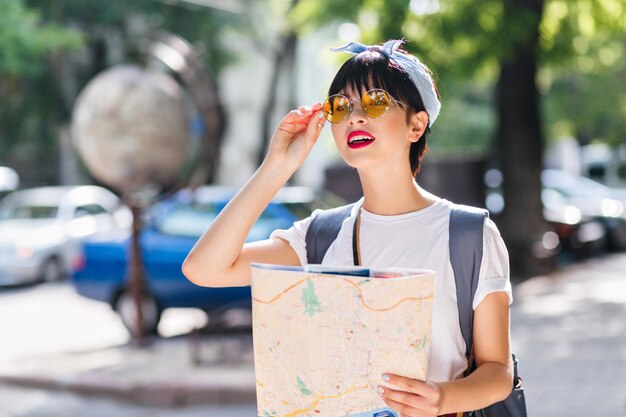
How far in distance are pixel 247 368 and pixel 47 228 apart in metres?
10.3

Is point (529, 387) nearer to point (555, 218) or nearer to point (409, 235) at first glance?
point (409, 235)

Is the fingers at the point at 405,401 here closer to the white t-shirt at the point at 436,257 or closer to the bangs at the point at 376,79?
the white t-shirt at the point at 436,257

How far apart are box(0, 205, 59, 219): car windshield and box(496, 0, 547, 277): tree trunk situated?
8.63 metres

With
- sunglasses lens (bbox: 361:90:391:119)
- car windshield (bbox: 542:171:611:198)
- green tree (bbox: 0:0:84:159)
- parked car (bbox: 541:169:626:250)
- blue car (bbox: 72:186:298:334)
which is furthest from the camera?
car windshield (bbox: 542:171:611:198)

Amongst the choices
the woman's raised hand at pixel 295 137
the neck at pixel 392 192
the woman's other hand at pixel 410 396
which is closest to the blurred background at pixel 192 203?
the neck at pixel 392 192

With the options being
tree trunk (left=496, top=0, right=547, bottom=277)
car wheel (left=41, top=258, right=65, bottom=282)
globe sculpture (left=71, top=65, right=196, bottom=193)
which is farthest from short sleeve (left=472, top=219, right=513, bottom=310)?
car wheel (left=41, top=258, right=65, bottom=282)

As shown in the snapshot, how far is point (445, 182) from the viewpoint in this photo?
65.3 feet

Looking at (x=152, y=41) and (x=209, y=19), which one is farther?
(x=209, y=19)

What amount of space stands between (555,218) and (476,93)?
21.2 meters

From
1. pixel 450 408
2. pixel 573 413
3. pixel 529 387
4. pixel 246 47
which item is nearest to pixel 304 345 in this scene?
pixel 450 408

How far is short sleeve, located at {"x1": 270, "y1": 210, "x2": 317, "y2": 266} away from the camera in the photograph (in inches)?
97.7

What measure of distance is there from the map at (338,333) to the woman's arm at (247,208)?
319 mm

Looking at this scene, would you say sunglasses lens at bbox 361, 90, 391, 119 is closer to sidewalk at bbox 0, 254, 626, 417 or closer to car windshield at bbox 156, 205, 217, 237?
sidewalk at bbox 0, 254, 626, 417

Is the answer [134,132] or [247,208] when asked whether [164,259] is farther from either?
[247,208]
